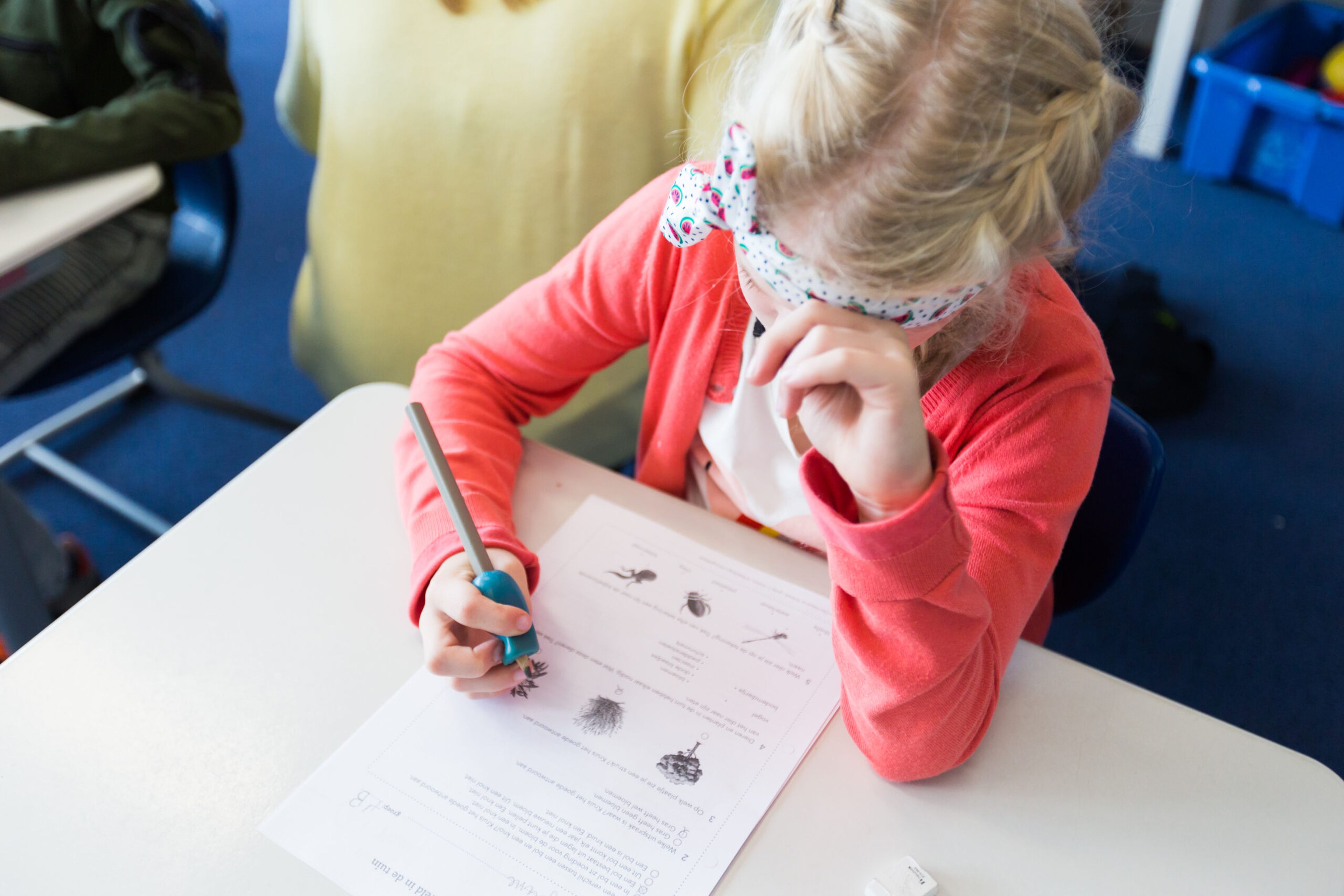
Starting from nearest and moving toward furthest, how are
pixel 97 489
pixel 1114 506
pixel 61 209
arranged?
1. pixel 1114 506
2. pixel 61 209
3. pixel 97 489

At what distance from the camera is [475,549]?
72 cm

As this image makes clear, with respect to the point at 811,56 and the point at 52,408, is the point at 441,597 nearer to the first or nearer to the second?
the point at 811,56

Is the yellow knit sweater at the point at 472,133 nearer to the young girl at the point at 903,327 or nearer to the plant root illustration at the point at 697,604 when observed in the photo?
the young girl at the point at 903,327

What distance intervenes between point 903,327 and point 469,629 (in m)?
0.38

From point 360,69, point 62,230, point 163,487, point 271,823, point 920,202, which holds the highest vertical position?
point 920,202

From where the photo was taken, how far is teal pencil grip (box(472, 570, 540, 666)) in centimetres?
70

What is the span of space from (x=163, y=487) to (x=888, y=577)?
1.60 m

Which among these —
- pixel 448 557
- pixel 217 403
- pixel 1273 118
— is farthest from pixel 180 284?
pixel 1273 118

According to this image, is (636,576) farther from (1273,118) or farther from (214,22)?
(1273,118)

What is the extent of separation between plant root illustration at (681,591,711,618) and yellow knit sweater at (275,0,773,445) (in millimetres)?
444

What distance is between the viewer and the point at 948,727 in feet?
2.10

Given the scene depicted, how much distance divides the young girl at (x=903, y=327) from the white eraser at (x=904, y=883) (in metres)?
0.06

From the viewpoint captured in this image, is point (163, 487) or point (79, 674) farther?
point (163, 487)

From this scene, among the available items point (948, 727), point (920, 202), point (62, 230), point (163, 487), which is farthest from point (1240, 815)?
point (163, 487)
